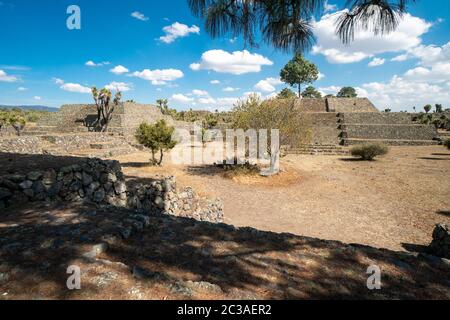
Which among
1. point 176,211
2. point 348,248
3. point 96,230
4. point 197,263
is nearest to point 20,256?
point 96,230

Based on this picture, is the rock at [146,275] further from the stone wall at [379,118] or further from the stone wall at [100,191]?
the stone wall at [379,118]

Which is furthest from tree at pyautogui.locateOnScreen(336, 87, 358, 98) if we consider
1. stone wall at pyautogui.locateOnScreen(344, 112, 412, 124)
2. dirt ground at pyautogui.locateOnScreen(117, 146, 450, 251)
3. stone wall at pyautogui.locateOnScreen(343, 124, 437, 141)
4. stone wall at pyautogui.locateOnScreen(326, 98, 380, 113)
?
dirt ground at pyautogui.locateOnScreen(117, 146, 450, 251)

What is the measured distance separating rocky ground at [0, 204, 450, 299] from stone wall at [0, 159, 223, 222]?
0.79m

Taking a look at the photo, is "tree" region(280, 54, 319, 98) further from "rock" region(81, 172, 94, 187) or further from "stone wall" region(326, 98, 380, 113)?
"rock" region(81, 172, 94, 187)

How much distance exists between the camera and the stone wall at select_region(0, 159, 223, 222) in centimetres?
538

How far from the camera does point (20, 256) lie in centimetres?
304

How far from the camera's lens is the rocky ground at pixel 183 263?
8.54 feet

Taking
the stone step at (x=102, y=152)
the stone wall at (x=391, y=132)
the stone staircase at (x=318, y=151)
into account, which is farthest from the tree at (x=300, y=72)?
the stone step at (x=102, y=152)

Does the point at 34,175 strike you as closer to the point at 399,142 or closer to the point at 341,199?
the point at 341,199

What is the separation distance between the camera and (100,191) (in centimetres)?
732

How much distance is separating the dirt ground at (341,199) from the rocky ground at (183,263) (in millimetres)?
5021

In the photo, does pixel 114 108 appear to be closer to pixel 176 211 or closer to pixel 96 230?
pixel 176 211

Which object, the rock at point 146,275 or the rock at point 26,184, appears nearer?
the rock at point 146,275
